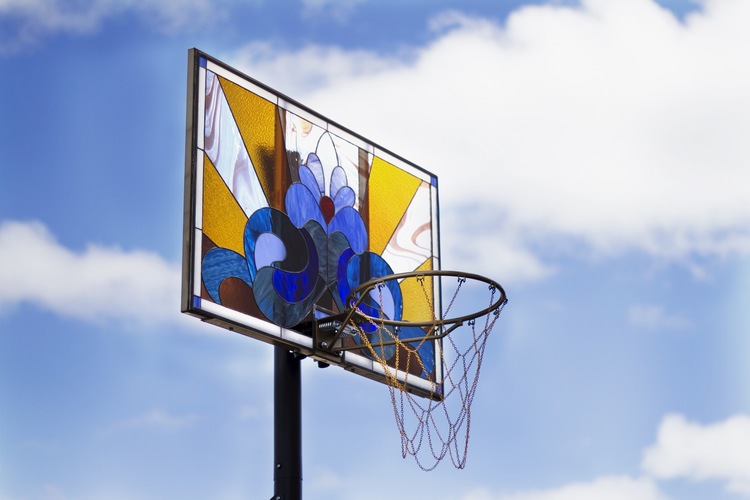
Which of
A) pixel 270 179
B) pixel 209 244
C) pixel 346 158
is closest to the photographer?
pixel 209 244

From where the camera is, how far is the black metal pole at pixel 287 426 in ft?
36.0

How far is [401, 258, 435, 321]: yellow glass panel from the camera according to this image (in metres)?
12.1

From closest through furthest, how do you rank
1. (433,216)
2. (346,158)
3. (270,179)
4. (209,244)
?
(209,244)
(270,179)
(346,158)
(433,216)

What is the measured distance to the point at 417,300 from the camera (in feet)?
40.3

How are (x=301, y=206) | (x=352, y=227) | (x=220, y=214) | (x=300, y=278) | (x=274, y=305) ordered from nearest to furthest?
(x=220, y=214) < (x=274, y=305) < (x=300, y=278) < (x=301, y=206) < (x=352, y=227)

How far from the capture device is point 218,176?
10.5 meters

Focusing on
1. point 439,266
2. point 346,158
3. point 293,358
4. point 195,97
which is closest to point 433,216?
point 439,266

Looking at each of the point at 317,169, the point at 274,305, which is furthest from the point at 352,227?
the point at 274,305

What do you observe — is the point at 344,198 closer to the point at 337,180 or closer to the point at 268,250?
the point at 337,180

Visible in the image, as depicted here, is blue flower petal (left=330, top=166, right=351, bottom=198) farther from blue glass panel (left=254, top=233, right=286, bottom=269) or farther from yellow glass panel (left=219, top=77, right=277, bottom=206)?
blue glass panel (left=254, top=233, right=286, bottom=269)

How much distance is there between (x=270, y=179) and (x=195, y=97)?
92cm

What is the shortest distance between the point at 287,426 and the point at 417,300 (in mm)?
1808

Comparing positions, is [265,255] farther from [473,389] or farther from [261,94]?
[473,389]

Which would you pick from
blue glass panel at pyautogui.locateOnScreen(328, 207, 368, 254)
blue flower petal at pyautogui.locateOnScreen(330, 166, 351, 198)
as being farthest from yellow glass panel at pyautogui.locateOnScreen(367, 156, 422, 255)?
blue flower petal at pyautogui.locateOnScreen(330, 166, 351, 198)
